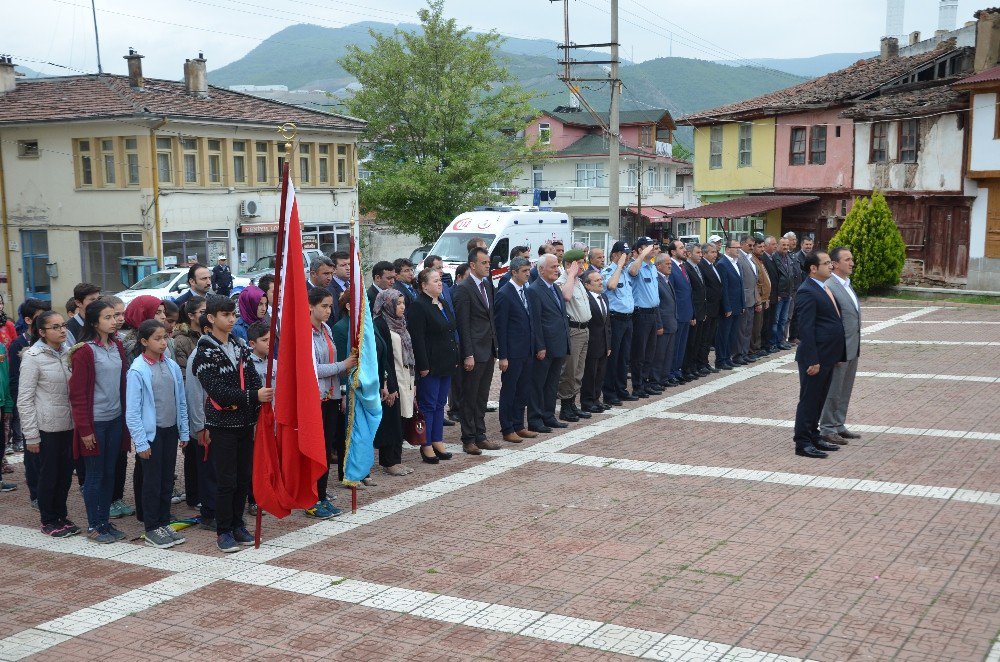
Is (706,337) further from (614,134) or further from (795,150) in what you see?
(795,150)

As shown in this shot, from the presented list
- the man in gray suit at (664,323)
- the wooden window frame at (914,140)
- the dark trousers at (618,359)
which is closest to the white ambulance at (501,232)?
the man in gray suit at (664,323)

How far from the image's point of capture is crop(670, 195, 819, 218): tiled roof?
1405 inches

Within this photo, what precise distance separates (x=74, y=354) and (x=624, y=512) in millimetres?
4399

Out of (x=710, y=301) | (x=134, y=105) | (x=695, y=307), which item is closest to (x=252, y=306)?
(x=695, y=307)

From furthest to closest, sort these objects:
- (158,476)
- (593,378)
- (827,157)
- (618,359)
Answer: (827,157) → (618,359) → (593,378) → (158,476)

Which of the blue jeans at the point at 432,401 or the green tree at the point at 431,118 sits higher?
the green tree at the point at 431,118

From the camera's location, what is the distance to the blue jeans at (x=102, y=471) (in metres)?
7.57

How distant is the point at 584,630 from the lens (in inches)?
227

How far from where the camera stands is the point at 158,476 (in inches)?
298

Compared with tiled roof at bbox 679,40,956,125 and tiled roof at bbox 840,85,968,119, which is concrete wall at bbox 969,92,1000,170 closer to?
tiled roof at bbox 840,85,968,119

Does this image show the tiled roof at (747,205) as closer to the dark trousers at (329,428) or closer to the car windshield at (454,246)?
the car windshield at (454,246)

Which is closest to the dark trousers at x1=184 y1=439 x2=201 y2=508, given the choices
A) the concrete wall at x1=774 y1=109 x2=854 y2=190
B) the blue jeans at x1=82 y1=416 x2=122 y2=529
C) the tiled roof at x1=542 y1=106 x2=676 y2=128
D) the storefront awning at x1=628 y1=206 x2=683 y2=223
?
the blue jeans at x1=82 y1=416 x2=122 y2=529

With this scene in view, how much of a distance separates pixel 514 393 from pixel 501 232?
12394 millimetres

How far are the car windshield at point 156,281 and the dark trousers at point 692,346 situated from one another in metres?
14.9
